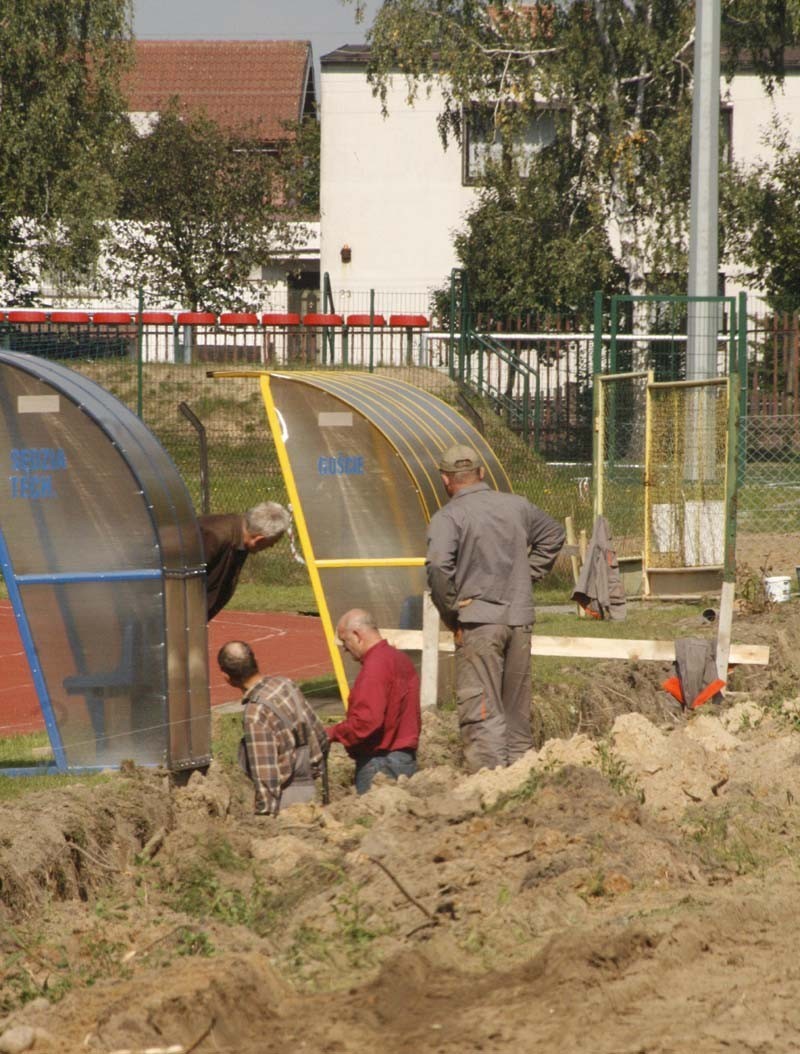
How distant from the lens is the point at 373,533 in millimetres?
11625

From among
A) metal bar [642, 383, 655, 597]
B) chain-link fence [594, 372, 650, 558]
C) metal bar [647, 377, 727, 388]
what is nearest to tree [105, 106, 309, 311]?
chain-link fence [594, 372, 650, 558]

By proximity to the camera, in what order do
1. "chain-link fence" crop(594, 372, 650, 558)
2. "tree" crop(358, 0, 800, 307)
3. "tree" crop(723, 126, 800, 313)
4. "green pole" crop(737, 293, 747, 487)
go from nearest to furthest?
"chain-link fence" crop(594, 372, 650, 558) → "green pole" crop(737, 293, 747, 487) → "tree" crop(358, 0, 800, 307) → "tree" crop(723, 126, 800, 313)

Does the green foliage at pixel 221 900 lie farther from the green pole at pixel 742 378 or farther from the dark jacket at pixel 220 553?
the green pole at pixel 742 378

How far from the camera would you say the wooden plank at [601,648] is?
10.7 metres

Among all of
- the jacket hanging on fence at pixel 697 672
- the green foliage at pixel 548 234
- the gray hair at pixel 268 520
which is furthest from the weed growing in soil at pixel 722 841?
the green foliage at pixel 548 234

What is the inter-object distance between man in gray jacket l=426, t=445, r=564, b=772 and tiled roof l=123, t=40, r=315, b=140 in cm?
4269

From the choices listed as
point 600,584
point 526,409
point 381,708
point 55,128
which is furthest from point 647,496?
point 55,128

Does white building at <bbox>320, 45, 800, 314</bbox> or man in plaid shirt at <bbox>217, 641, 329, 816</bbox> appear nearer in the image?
man in plaid shirt at <bbox>217, 641, 329, 816</bbox>

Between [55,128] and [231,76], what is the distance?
23353 millimetres

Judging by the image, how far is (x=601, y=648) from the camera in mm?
10742

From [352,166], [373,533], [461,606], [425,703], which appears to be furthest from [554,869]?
[352,166]

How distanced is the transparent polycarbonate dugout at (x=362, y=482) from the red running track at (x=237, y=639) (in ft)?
4.45

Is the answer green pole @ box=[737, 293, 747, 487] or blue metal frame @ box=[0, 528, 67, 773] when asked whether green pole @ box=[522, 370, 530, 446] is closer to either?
green pole @ box=[737, 293, 747, 487]

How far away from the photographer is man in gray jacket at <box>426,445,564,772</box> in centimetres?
914
